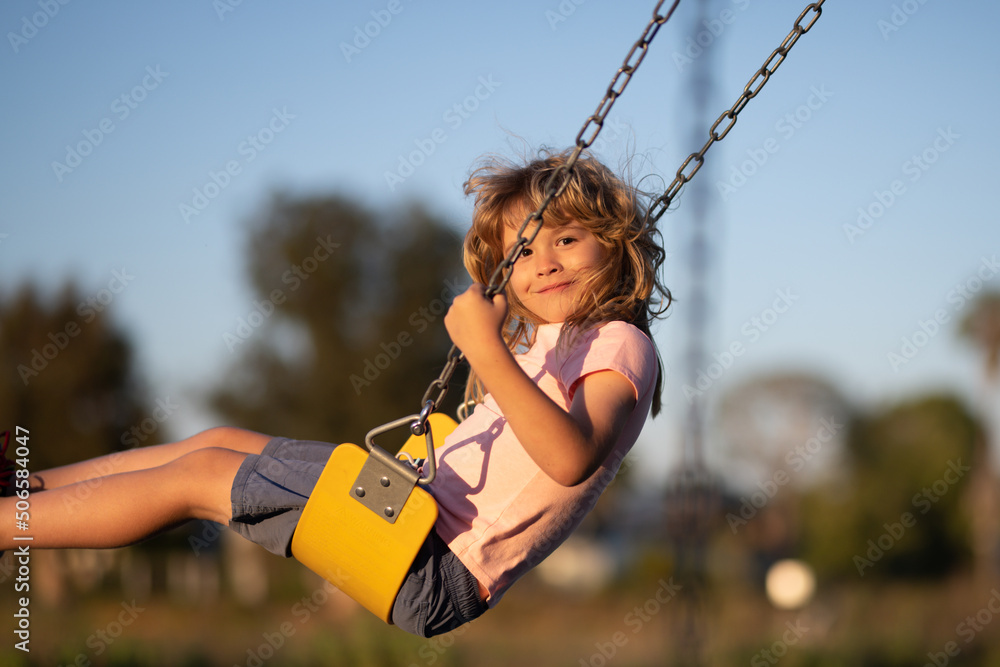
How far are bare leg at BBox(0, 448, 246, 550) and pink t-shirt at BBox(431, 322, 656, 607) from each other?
484 millimetres

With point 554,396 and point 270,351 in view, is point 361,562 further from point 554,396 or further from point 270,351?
point 270,351

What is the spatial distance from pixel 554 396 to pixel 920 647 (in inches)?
532

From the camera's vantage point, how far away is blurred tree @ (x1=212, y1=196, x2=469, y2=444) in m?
14.0

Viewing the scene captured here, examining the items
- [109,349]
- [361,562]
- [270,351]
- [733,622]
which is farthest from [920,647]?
[361,562]

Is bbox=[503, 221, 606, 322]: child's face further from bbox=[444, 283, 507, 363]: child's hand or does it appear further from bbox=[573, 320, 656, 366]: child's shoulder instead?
bbox=[444, 283, 507, 363]: child's hand

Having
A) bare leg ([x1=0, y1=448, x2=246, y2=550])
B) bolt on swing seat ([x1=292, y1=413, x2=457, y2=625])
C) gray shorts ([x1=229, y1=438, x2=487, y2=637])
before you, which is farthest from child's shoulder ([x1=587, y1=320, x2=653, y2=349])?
bare leg ([x1=0, y1=448, x2=246, y2=550])

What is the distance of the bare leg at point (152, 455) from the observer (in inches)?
86.7

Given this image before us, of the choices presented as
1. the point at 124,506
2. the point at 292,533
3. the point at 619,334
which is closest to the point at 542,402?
the point at 619,334

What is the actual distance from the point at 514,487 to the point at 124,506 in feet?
2.67

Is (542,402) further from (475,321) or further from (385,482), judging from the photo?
(385,482)

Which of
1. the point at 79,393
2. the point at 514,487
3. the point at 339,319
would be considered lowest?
the point at 79,393

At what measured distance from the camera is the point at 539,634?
15664 mm

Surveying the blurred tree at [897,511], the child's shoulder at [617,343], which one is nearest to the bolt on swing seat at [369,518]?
the child's shoulder at [617,343]

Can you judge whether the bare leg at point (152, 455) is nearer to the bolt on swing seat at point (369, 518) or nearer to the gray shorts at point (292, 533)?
the gray shorts at point (292, 533)
